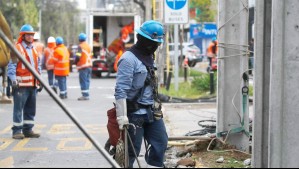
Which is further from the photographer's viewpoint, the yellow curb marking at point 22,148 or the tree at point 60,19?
the tree at point 60,19

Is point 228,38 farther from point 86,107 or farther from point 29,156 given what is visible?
point 86,107

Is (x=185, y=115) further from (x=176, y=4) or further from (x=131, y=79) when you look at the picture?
(x=131, y=79)

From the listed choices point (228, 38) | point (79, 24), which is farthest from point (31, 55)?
point (79, 24)

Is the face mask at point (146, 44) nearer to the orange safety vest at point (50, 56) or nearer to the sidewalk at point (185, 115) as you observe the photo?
the sidewalk at point (185, 115)

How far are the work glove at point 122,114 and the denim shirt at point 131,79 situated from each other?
0.06 metres

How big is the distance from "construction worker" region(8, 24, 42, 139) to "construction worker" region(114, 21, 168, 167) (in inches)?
154

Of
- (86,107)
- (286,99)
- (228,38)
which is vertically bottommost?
(86,107)

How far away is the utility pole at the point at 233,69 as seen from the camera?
330 inches

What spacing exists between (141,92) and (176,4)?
1041 centimetres

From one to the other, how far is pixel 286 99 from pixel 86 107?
1047 centimetres

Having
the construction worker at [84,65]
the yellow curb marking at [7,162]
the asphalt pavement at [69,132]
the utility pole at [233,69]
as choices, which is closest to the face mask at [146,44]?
the asphalt pavement at [69,132]

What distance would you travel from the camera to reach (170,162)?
7.63 metres

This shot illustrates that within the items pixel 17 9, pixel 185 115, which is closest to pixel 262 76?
pixel 185 115

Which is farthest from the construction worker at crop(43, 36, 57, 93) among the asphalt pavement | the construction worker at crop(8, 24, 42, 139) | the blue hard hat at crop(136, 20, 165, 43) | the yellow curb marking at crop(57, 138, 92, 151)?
the blue hard hat at crop(136, 20, 165, 43)
